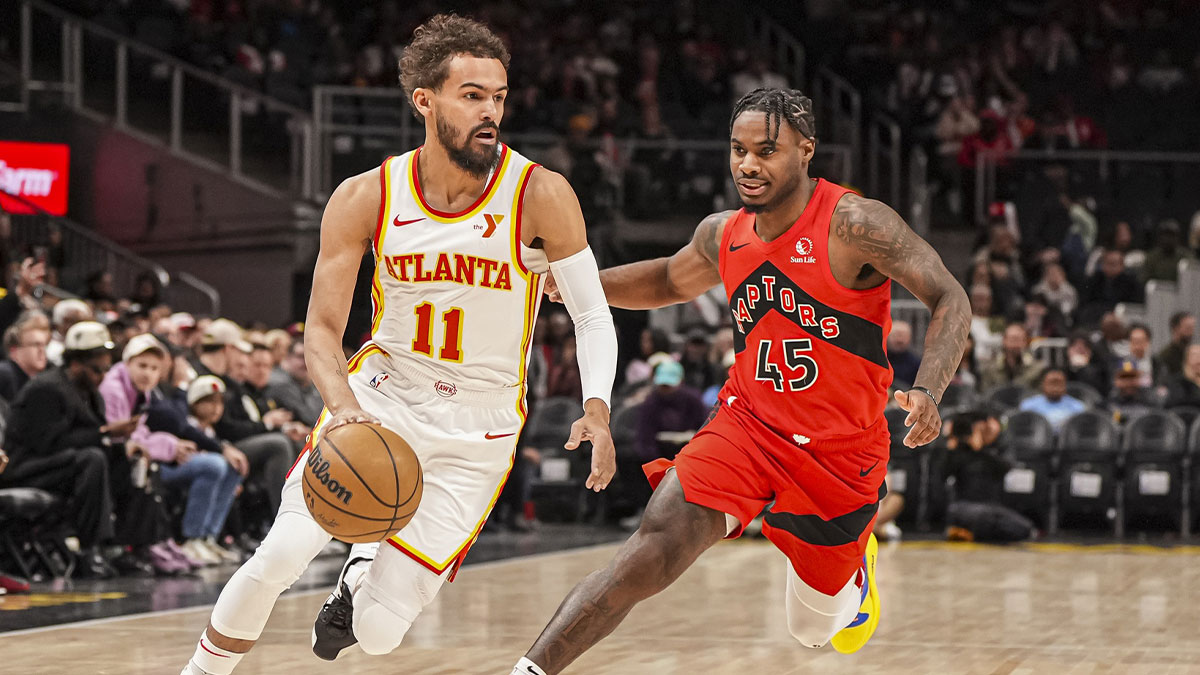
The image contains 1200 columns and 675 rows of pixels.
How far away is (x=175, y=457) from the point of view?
10641 millimetres

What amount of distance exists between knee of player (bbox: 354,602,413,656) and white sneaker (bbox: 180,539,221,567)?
20.1 feet

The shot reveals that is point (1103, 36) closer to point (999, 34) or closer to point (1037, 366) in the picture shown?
point (999, 34)

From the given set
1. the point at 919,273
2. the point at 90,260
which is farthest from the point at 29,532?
the point at 90,260

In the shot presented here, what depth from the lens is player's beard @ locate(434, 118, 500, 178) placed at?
16.1ft

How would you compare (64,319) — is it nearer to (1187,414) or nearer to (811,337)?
(811,337)

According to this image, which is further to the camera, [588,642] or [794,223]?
[794,223]

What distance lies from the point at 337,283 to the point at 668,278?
5.10 ft

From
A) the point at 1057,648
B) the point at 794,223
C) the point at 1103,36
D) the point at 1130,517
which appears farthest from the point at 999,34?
the point at 794,223

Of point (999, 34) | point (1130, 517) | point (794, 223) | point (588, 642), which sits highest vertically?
point (999, 34)

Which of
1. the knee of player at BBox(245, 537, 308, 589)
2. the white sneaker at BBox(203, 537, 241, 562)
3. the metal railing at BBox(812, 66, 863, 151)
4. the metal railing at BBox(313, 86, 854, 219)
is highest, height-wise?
the metal railing at BBox(812, 66, 863, 151)

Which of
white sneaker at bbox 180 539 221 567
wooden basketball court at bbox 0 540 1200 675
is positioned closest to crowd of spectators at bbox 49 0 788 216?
wooden basketball court at bbox 0 540 1200 675

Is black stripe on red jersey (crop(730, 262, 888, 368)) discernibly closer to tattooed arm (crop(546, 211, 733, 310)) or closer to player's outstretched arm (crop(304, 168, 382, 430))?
tattooed arm (crop(546, 211, 733, 310))

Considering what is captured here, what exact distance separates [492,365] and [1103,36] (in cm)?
1920

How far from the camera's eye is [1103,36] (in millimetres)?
22281
